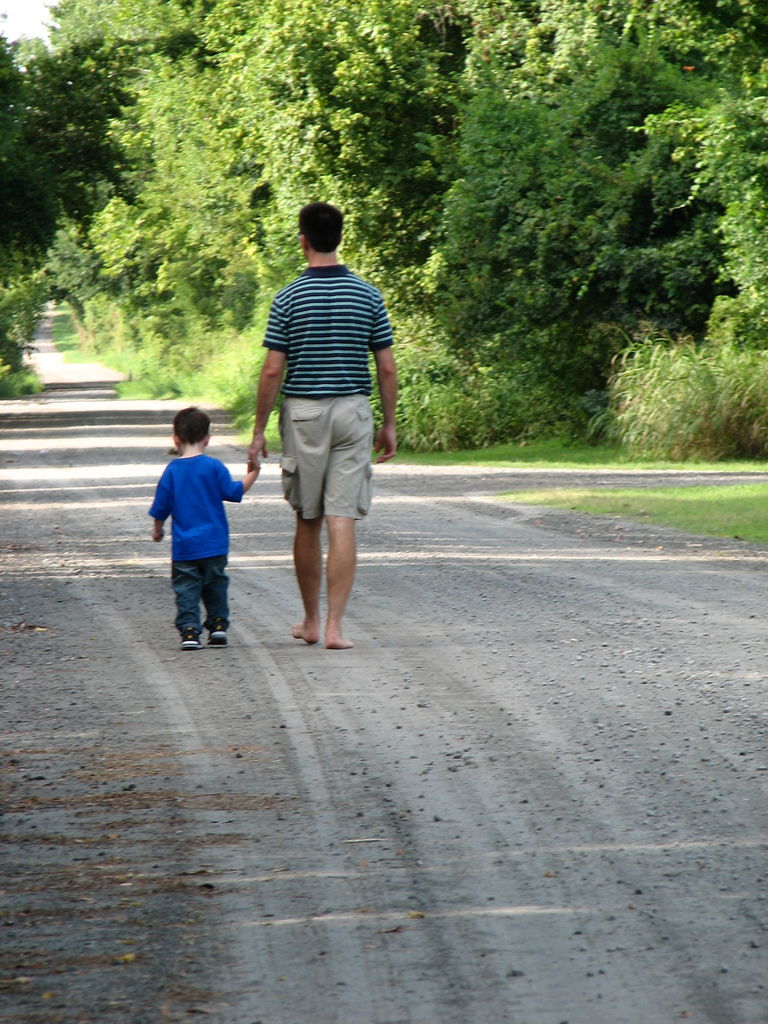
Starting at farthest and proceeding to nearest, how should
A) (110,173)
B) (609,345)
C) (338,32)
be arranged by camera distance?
(110,173) < (338,32) < (609,345)

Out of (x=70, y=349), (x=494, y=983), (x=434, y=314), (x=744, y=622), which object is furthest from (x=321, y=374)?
(x=70, y=349)

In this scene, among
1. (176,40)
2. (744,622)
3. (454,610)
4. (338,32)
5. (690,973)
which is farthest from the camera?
(176,40)

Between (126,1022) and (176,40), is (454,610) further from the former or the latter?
(176,40)

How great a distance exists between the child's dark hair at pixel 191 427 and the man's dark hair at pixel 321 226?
106 cm

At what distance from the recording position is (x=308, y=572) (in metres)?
8.27

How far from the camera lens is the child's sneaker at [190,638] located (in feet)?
26.5

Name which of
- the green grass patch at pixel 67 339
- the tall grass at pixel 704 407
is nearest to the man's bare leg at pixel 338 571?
the tall grass at pixel 704 407

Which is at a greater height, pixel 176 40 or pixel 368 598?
pixel 176 40

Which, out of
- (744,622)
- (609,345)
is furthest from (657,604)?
(609,345)

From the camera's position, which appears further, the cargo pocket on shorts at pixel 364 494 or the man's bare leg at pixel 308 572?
the man's bare leg at pixel 308 572

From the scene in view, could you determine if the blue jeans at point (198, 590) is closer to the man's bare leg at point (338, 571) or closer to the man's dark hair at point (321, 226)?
the man's bare leg at point (338, 571)

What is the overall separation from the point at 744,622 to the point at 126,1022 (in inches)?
233

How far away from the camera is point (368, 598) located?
32.4 feet

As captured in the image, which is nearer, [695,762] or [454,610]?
[695,762]
